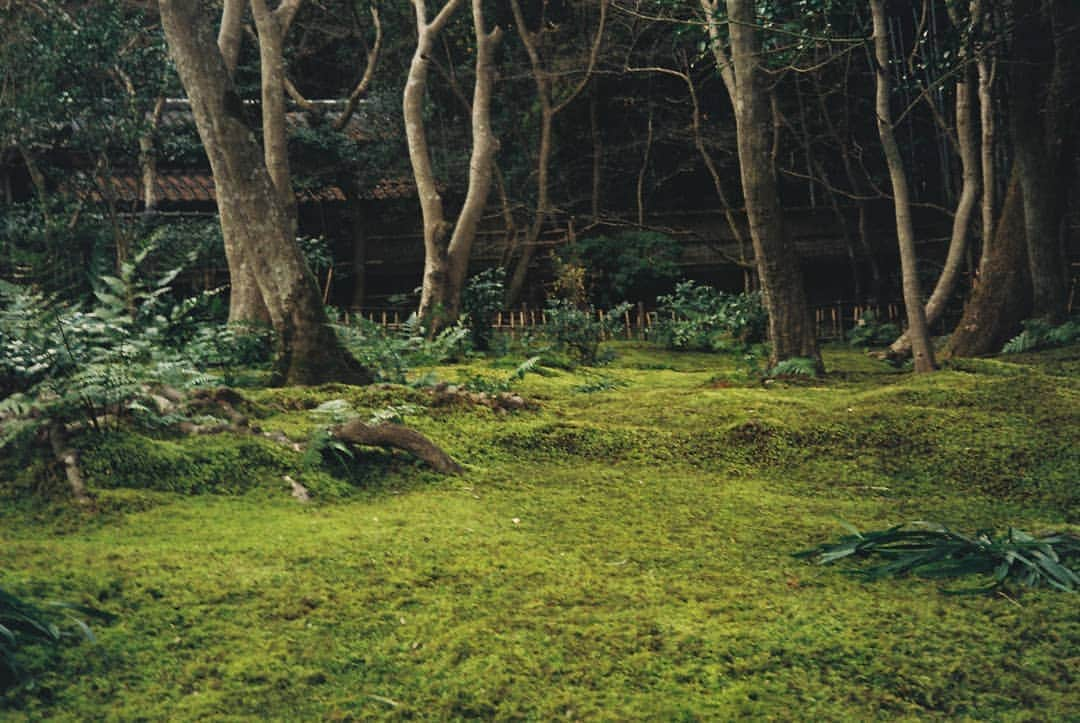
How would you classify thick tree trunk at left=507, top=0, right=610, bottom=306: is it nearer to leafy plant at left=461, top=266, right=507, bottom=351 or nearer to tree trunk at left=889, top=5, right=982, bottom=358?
leafy plant at left=461, top=266, right=507, bottom=351

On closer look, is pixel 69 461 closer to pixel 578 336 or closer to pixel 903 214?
pixel 903 214

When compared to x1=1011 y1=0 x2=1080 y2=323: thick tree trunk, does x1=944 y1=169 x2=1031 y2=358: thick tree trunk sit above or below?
below

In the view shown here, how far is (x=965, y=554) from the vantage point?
3.11m

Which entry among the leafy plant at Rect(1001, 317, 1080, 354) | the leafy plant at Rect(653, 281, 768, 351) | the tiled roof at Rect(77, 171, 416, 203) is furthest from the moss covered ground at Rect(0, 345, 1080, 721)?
the tiled roof at Rect(77, 171, 416, 203)

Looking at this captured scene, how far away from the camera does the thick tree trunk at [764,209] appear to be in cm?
780

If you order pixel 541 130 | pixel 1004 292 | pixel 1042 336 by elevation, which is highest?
pixel 541 130

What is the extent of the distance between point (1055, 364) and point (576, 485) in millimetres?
5218

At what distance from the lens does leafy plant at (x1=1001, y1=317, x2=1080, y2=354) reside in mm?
8844

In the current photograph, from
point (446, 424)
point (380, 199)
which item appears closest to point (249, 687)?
point (446, 424)

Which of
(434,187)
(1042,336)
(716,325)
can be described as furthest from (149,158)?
(1042,336)

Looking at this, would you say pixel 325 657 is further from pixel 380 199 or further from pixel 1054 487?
pixel 380 199

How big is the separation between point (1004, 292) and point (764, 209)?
10.7 feet

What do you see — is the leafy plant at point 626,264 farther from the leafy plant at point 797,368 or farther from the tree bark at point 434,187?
the leafy plant at point 797,368

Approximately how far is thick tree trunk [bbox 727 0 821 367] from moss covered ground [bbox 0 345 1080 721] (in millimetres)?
2644
